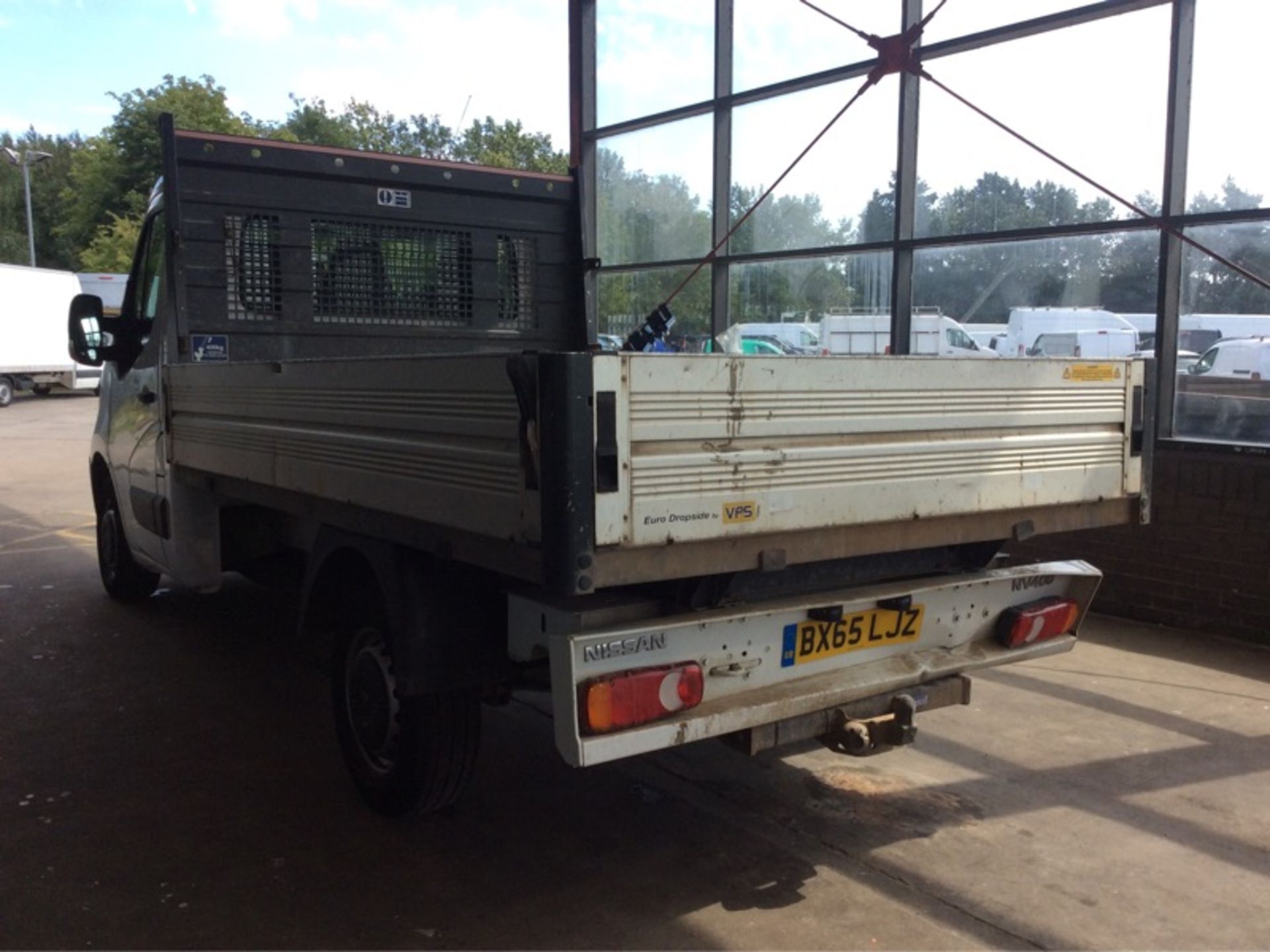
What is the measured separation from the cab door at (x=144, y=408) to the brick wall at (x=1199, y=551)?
4.75 meters

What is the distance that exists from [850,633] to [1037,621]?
0.92 m

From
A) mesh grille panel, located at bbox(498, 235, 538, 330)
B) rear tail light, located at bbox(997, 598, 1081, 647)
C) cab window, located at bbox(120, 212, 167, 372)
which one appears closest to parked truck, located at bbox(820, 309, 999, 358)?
mesh grille panel, located at bbox(498, 235, 538, 330)

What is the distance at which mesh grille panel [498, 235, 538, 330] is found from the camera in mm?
5941

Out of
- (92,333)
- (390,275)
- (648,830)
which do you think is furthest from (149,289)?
(648,830)

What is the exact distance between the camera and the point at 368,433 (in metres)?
3.37

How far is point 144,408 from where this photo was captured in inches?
224

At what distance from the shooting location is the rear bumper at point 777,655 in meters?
2.88

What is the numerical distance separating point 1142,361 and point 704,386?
2015 millimetres

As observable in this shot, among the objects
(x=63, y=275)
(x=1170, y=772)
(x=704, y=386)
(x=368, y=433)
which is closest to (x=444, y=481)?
(x=368, y=433)

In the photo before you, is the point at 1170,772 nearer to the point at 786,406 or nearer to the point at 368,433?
the point at 786,406

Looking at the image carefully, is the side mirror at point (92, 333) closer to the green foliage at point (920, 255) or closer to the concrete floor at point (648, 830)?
the concrete floor at point (648, 830)

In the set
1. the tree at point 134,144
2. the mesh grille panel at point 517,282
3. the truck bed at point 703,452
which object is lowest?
the truck bed at point 703,452

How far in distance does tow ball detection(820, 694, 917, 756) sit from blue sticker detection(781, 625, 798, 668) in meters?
0.25

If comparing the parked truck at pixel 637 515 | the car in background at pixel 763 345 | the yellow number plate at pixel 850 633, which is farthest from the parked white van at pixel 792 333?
the yellow number plate at pixel 850 633
